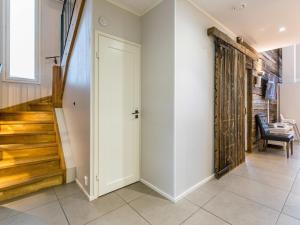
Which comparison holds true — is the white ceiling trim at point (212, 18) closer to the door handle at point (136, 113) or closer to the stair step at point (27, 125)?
the door handle at point (136, 113)

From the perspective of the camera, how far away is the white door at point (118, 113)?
7.14ft

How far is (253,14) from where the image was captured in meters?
2.63

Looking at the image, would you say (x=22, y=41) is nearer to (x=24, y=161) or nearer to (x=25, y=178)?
(x=24, y=161)

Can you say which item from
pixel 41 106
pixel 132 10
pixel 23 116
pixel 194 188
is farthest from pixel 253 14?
pixel 23 116

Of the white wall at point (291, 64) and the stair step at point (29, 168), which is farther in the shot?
the white wall at point (291, 64)

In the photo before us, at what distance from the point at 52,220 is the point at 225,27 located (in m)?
3.85

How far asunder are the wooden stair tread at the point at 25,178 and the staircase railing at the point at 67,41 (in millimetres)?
1359

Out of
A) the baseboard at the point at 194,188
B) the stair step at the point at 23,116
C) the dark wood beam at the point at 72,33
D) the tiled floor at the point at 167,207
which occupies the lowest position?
the tiled floor at the point at 167,207

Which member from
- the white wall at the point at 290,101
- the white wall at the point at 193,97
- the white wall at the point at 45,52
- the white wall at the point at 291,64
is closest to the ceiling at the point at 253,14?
the white wall at the point at 193,97

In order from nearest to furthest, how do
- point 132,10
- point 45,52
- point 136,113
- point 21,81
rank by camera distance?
1. point 132,10
2. point 136,113
3. point 21,81
4. point 45,52

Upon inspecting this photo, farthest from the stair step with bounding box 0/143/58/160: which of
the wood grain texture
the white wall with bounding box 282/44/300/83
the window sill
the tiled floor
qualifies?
the white wall with bounding box 282/44/300/83

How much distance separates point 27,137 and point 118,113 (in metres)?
1.63

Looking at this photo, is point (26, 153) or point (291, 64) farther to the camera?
point (291, 64)

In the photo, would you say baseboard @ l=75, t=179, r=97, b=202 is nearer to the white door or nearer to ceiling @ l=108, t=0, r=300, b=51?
the white door
